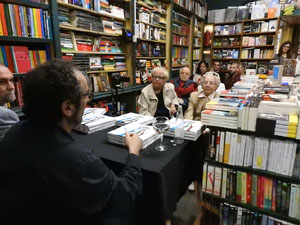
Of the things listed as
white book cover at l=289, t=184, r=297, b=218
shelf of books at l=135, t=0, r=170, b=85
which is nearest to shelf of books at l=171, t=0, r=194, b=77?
shelf of books at l=135, t=0, r=170, b=85

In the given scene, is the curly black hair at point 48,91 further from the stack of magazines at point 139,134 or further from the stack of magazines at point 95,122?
the stack of magazines at point 95,122

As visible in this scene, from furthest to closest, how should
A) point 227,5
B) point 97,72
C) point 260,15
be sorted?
1. point 227,5
2. point 260,15
3. point 97,72

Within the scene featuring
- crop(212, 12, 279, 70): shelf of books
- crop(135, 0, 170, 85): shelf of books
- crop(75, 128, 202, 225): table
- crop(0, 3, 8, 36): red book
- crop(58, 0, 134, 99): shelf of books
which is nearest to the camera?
crop(75, 128, 202, 225): table

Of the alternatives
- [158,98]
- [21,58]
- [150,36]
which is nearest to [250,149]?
[158,98]

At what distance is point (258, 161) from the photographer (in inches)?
49.9

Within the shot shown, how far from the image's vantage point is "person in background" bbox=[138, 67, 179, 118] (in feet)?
8.07

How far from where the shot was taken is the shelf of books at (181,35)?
4.85 m

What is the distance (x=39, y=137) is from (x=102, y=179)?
0.26 metres

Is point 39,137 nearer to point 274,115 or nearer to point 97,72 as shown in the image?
point 274,115

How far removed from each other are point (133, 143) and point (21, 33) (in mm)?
1732

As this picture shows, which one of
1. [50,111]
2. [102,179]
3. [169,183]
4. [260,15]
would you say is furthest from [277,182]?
[260,15]

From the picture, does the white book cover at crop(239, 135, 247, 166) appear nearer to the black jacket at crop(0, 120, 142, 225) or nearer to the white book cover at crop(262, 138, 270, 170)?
the white book cover at crop(262, 138, 270, 170)

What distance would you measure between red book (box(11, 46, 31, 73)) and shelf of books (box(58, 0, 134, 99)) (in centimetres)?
50

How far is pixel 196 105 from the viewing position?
2256 millimetres
